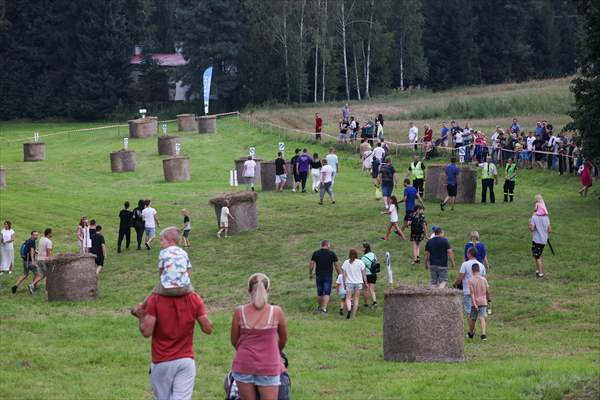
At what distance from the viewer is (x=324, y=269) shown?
2470 centimetres

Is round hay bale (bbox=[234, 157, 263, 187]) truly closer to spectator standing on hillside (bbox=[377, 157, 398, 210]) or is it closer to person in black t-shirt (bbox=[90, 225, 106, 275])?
spectator standing on hillside (bbox=[377, 157, 398, 210])

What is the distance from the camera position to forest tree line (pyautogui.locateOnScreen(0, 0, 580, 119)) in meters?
93.8

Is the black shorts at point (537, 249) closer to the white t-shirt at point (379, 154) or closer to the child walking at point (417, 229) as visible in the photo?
the child walking at point (417, 229)

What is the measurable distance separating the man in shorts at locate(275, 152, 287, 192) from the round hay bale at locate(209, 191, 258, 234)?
6.50m

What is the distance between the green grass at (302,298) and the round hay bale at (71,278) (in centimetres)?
39

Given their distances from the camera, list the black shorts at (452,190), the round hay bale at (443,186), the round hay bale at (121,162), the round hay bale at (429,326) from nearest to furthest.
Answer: the round hay bale at (429,326), the black shorts at (452,190), the round hay bale at (443,186), the round hay bale at (121,162)

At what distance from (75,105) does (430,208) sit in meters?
65.2

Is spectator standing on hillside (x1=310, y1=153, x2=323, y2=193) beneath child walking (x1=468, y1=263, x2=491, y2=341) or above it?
above

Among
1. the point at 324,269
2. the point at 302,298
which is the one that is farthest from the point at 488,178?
the point at 324,269

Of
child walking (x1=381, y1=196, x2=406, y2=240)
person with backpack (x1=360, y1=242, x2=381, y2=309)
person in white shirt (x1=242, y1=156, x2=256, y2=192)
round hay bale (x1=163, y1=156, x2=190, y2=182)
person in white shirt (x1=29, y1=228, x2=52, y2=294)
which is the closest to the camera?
Result: person with backpack (x1=360, y1=242, x2=381, y2=309)

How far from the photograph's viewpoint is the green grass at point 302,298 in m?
15.9

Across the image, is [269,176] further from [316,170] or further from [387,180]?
[387,180]

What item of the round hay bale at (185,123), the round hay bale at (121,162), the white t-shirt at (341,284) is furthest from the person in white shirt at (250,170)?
the round hay bale at (185,123)

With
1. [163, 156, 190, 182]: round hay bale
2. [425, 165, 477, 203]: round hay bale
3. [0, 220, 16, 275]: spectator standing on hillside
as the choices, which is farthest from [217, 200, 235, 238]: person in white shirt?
[163, 156, 190, 182]: round hay bale
